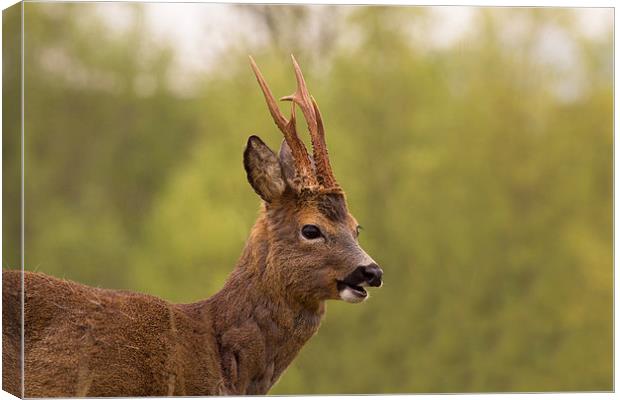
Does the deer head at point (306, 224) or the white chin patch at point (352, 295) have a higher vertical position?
the deer head at point (306, 224)

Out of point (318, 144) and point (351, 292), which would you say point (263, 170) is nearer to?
point (318, 144)

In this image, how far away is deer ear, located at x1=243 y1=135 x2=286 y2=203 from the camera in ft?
27.4

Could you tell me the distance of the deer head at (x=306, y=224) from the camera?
8.24m

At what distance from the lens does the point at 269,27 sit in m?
20.3

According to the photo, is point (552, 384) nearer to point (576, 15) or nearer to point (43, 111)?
point (576, 15)

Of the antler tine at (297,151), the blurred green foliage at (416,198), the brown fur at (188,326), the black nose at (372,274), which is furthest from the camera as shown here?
the blurred green foliage at (416,198)

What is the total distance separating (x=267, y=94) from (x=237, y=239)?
33.8ft

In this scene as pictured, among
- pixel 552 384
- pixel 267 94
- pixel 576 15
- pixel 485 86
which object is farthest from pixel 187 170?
pixel 267 94

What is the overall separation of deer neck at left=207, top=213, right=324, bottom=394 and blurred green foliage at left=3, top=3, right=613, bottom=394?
8.72m

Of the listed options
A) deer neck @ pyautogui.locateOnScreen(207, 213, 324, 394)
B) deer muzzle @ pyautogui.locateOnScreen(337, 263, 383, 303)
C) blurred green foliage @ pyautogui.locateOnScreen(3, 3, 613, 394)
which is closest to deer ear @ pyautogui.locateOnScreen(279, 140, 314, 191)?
deer neck @ pyautogui.locateOnScreen(207, 213, 324, 394)

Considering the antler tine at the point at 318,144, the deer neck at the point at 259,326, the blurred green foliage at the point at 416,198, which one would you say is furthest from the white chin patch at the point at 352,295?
the blurred green foliage at the point at 416,198

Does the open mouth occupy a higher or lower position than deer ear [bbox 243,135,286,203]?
lower

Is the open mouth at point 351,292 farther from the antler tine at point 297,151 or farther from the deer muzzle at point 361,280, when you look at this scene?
the antler tine at point 297,151

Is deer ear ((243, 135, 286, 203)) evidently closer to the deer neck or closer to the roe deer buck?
the roe deer buck
